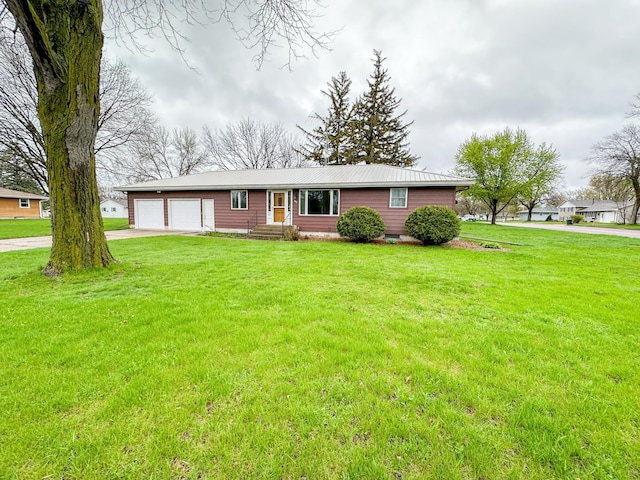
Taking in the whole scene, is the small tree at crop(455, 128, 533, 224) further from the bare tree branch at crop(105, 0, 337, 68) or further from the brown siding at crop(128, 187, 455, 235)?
the bare tree branch at crop(105, 0, 337, 68)

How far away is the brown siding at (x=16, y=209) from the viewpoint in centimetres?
2704

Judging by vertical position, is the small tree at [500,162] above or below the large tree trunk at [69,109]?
above

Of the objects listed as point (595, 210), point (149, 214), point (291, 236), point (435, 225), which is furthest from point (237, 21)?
point (595, 210)

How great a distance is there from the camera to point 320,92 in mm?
24906

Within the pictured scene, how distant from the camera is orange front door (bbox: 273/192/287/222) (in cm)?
1359

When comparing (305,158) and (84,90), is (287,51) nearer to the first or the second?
(84,90)

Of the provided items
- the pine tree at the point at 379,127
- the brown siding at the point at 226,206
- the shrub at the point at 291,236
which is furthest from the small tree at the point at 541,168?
the brown siding at the point at 226,206

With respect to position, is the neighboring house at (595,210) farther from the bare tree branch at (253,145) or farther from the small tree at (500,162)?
the bare tree branch at (253,145)

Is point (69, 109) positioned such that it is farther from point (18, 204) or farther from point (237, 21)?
point (18, 204)

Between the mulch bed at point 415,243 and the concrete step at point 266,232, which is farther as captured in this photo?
the concrete step at point 266,232

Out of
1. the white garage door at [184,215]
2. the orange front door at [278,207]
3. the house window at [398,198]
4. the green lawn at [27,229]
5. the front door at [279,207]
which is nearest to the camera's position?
the house window at [398,198]

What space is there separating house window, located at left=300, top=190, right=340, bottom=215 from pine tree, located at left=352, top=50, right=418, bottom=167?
14401 mm

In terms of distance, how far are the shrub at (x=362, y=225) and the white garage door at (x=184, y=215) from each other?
355 inches

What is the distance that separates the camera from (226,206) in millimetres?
14477
